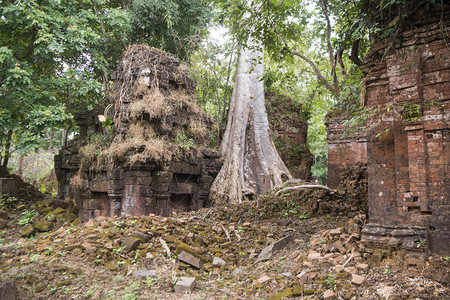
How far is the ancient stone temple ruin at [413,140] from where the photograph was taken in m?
4.55

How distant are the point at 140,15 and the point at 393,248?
1104cm

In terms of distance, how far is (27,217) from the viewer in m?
8.95

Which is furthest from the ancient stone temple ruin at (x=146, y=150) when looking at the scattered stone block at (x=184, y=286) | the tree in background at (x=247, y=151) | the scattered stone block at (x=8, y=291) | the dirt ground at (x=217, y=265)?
the scattered stone block at (x=8, y=291)

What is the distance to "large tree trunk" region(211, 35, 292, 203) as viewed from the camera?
9977 millimetres

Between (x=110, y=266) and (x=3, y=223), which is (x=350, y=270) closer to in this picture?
(x=110, y=266)

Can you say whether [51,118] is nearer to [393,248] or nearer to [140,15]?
[140,15]

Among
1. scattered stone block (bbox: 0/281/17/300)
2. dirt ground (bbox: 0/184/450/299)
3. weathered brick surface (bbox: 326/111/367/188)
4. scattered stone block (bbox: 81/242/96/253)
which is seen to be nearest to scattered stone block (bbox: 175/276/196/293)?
dirt ground (bbox: 0/184/450/299)

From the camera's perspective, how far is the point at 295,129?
575 inches

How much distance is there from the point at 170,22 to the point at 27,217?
7.71m

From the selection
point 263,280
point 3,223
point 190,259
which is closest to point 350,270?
point 263,280

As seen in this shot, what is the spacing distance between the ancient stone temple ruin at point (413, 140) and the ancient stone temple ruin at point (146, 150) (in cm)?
504

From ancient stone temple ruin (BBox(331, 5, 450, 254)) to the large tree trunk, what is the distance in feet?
16.3

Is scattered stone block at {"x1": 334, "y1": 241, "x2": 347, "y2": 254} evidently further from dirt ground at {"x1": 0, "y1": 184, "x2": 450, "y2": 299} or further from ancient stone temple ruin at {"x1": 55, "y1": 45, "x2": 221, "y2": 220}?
ancient stone temple ruin at {"x1": 55, "y1": 45, "x2": 221, "y2": 220}

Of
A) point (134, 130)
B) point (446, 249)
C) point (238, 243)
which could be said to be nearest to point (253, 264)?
point (238, 243)
